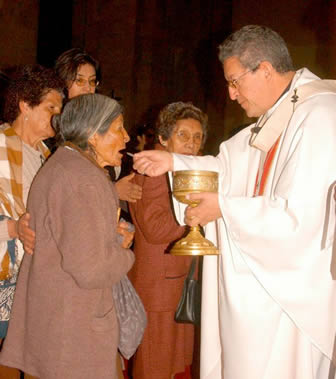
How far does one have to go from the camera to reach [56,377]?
2123 millimetres

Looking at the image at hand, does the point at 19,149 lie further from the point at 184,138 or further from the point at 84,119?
the point at 184,138

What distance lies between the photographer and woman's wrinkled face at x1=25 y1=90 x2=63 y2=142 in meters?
2.85

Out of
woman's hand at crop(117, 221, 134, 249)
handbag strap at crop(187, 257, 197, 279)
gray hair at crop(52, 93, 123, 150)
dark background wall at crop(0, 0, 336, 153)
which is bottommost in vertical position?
handbag strap at crop(187, 257, 197, 279)

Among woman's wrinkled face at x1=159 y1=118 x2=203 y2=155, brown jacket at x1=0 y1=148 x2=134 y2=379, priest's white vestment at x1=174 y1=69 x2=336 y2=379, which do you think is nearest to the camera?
brown jacket at x1=0 y1=148 x2=134 y2=379

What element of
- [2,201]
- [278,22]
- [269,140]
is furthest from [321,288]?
[278,22]

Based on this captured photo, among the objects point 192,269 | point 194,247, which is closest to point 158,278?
point 192,269

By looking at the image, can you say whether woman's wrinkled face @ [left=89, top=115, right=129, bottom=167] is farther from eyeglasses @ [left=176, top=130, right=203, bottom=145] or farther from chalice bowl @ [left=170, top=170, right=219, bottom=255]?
eyeglasses @ [left=176, top=130, right=203, bottom=145]

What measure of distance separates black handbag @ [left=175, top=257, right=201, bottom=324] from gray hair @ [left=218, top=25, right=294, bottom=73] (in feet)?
4.17

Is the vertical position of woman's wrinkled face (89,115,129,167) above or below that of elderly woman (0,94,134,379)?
above

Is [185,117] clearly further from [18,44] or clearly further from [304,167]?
[18,44]

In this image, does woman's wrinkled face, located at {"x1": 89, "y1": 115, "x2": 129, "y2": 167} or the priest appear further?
woman's wrinkled face, located at {"x1": 89, "y1": 115, "x2": 129, "y2": 167}

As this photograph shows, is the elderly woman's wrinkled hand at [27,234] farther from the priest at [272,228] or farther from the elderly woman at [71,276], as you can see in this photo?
the priest at [272,228]

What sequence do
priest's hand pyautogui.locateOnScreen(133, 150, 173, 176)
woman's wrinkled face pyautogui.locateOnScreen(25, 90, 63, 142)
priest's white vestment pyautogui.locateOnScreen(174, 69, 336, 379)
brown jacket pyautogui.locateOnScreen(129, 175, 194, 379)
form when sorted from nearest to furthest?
1. priest's white vestment pyautogui.locateOnScreen(174, 69, 336, 379)
2. priest's hand pyautogui.locateOnScreen(133, 150, 173, 176)
3. woman's wrinkled face pyautogui.locateOnScreen(25, 90, 63, 142)
4. brown jacket pyautogui.locateOnScreen(129, 175, 194, 379)

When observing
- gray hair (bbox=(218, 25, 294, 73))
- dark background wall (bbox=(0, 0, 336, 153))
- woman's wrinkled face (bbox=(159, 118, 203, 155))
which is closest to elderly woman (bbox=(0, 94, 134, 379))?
gray hair (bbox=(218, 25, 294, 73))
